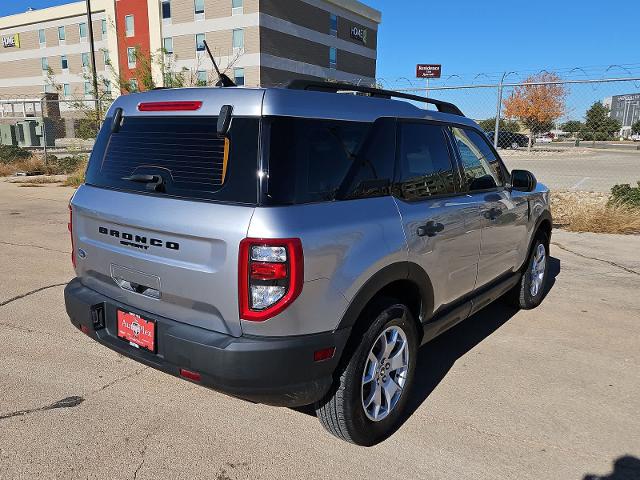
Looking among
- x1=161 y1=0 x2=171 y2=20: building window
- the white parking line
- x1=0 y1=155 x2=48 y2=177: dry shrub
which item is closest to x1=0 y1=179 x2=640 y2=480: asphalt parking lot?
the white parking line

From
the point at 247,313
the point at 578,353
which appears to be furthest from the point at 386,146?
the point at 578,353

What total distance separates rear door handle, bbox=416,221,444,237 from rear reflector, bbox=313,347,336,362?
0.92 meters

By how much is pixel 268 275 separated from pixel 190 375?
673 mm

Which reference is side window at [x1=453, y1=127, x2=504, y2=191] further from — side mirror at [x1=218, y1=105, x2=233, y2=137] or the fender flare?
side mirror at [x1=218, y1=105, x2=233, y2=137]

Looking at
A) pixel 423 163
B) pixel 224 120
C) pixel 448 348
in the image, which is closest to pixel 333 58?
pixel 448 348

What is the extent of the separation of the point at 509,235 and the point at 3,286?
5.10m

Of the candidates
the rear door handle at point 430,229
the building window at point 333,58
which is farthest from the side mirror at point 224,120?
the building window at point 333,58

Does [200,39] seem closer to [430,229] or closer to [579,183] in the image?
[579,183]

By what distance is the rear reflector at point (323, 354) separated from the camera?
2316 millimetres

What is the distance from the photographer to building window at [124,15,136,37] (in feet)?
156

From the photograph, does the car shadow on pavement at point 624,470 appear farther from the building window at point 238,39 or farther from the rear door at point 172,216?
the building window at point 238,39

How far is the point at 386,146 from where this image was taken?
9.34ft

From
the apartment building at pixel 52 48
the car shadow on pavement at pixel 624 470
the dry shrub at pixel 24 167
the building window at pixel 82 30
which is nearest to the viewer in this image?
the car shadow on pavement at pixel 624 470

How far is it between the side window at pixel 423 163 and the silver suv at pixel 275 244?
0.04 feet
